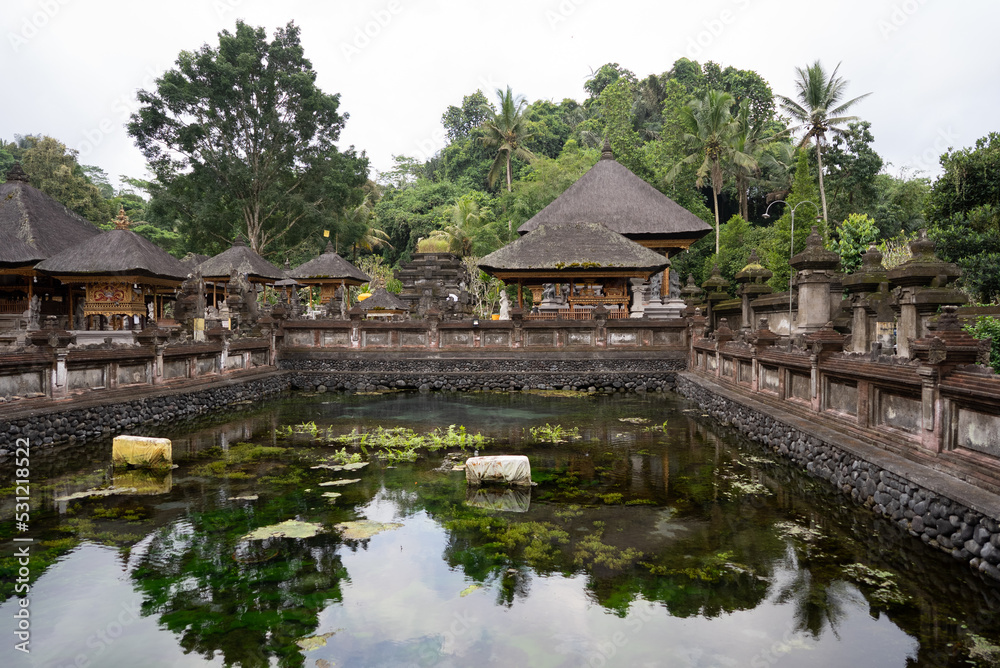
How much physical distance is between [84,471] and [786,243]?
94.2 ft

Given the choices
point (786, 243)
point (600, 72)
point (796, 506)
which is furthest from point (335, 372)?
point (600, 72)

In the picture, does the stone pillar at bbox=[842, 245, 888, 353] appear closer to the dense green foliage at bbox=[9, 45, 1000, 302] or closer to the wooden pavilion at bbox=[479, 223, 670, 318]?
the wooden pavilion at bbox=[479, 223, 670, 318]

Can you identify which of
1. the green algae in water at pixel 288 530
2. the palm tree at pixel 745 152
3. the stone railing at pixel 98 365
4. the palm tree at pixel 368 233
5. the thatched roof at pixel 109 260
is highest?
the palm tree at pixel 745 152

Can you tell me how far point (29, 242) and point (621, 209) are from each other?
25.1 metres

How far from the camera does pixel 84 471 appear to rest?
10.0 metres

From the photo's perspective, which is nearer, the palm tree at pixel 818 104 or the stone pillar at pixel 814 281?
the stone pillar at pixel 814 281

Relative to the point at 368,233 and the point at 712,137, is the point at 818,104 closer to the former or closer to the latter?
the point at 712,137

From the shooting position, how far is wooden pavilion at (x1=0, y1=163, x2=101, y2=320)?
21.4m

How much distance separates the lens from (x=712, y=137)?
1608 inches

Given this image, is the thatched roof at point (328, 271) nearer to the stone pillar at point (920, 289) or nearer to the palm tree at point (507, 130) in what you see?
the palm tree at point (507, 130)

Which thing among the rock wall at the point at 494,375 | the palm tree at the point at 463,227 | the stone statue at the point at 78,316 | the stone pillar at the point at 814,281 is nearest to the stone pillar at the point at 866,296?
the stone pillar at the point at 814,281

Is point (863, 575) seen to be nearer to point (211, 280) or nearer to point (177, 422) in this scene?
point (177, 422)

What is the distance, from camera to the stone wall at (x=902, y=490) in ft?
18.4

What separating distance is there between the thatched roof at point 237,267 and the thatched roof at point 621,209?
14.0 metres
